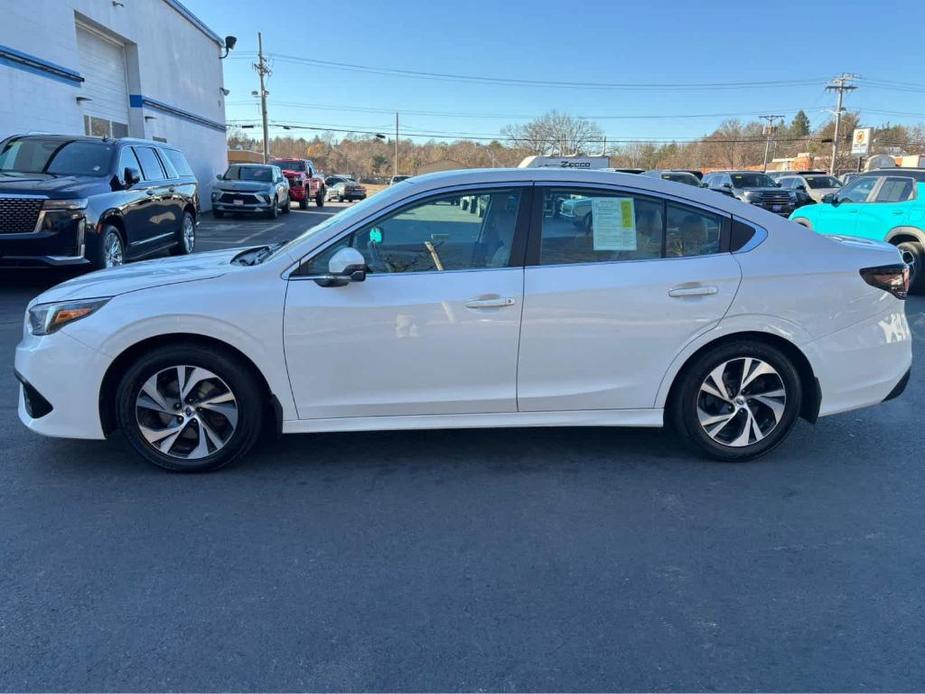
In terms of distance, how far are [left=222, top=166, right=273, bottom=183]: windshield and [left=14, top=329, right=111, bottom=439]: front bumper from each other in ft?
65.4

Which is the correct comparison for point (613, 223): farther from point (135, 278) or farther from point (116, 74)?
point (116, 74)

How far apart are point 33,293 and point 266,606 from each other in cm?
801

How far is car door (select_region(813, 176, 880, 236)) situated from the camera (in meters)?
10.6

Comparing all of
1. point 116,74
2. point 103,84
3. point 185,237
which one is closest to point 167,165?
point 185,237

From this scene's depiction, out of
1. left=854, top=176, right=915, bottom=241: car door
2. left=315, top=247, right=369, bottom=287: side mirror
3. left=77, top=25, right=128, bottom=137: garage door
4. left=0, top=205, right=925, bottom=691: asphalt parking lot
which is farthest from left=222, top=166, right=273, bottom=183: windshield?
left=315, top=247, right=369, bottom=287: side mirror

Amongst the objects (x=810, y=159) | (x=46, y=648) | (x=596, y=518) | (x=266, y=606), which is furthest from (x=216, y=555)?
(x=810, y=159)

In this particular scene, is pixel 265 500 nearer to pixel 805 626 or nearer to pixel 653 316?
pixel 653 316

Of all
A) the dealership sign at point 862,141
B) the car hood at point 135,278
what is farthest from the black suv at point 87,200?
the dealership sign at point 862,141

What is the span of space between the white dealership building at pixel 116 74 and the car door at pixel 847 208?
1501 cm

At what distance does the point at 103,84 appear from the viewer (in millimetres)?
18141

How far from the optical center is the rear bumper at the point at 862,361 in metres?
3.84

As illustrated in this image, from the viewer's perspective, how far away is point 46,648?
2377 millimetres

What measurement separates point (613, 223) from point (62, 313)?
304cm

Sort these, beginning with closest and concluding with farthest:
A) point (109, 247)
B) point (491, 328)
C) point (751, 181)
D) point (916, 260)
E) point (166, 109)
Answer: point (491, 328)
point (109, 247)
point (916, 260)
point (166, 109)
point (751, 181)
